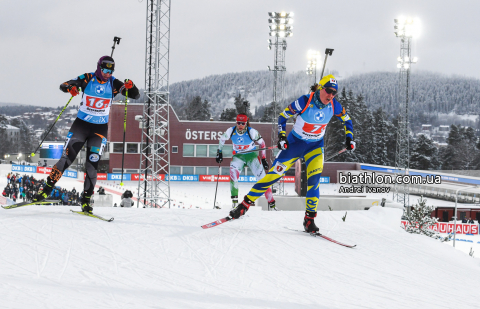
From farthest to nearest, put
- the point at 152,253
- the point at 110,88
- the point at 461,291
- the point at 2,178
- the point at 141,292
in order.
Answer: the point at 2,178 < the point at 110,88 < the point at 152,253 < the point at 461,291 < the point at 141,292

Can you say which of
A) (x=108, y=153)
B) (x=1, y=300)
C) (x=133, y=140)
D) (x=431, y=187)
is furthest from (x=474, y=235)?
(x=108, y=153)

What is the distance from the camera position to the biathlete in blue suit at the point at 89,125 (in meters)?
5.59

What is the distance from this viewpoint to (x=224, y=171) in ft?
125

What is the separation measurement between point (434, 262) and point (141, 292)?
3369mm

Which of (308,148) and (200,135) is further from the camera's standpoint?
(200,135)

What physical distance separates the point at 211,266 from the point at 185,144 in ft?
113

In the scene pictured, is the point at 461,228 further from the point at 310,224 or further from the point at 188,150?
the point at 188,150

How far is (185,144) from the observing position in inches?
1494

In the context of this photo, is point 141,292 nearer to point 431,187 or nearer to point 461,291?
point 461,291

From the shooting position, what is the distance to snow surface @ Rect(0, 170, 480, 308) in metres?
3.05

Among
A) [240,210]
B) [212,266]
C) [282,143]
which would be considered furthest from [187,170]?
[212,266]

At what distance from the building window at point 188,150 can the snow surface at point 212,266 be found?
32142 millimetres

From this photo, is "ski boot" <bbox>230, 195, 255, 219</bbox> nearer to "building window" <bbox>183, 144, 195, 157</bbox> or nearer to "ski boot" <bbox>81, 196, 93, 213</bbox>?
"ski boot" <bbox>81, 196, 93, 213</bbox>

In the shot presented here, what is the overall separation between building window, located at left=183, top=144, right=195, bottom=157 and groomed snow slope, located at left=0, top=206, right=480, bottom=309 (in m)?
32.2
